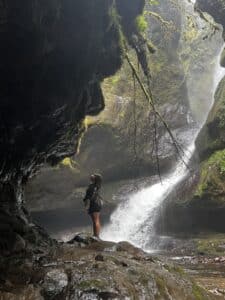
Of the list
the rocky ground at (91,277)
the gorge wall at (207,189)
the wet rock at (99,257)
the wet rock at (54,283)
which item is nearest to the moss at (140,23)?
the rocky ground at (91,277)

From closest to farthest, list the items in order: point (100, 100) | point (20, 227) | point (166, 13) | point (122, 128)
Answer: point (20, 227), point (100, 100), point (122, 128), point (166, 13)

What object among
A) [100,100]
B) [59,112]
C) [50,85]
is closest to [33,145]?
[59,112]

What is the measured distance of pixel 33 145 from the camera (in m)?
8.76

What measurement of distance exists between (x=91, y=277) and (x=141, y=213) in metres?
14.3

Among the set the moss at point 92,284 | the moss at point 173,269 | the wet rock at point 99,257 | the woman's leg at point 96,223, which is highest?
the woman's leg at point 96,223

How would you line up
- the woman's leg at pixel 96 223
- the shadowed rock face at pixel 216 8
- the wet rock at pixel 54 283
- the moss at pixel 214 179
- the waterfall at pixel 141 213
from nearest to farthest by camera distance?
the wet rock at pixel 54 283 → the woman's leg at pixel 96 223 → the moss at pixel 214 179 → the shadowed rock face at pixel 216 8 → the waterfall at pixel 141 213

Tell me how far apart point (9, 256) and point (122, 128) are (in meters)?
15.4

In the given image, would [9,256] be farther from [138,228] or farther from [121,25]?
[138,228]

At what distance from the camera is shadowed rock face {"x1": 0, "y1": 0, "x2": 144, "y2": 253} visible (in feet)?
20.4

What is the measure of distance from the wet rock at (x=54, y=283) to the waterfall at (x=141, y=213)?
12.1 m

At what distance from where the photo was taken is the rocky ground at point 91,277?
214 inches

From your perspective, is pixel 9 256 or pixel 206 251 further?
pixel 206 251

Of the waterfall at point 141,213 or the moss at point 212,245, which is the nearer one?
the moss at point 212,245

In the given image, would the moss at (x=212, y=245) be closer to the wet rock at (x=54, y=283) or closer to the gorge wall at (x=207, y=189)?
the gorge wall at (x=207, y=189)
